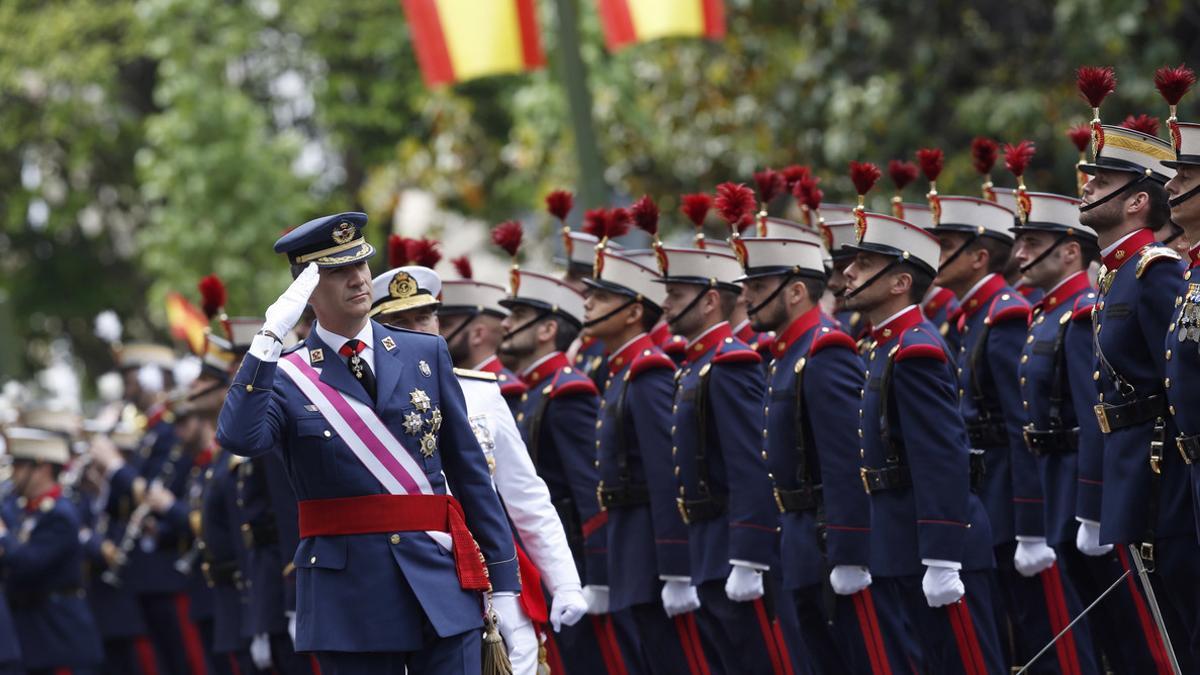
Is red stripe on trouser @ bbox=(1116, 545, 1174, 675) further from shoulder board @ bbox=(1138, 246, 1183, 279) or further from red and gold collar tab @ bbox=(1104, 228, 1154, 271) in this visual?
shoulder board @ bbox=(1138, 246, 1183, 279)

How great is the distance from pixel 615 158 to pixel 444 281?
9070mm

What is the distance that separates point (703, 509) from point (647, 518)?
52cm

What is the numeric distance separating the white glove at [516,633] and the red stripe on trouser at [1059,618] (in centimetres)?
261

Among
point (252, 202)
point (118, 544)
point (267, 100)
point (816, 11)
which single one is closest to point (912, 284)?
point (118, 544)

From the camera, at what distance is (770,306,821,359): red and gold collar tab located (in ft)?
28.2

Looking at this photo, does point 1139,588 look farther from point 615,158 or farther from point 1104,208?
point 615,158

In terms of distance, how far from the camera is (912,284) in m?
8.41

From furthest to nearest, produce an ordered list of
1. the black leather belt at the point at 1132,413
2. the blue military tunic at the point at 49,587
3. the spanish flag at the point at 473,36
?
the spanish flag at the point at 473,36
the blue military tunic at the point at 49,587
the black leather belt at the point at 1132,413

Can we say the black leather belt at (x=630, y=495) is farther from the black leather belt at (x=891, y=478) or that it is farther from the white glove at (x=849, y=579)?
the black leather belt at (x=891, y=478)

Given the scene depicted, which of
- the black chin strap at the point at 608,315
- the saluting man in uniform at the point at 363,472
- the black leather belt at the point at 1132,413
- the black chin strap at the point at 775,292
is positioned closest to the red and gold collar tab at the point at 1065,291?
the black chin strap at the point at 775,292

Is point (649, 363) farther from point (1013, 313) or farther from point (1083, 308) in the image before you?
point (1083, 308)

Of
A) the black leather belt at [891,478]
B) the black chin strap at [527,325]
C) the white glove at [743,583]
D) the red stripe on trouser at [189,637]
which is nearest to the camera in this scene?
the black leather belt at [891,478]

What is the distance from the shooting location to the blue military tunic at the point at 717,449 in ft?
28.6

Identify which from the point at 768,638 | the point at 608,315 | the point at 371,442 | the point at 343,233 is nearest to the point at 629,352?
the point at 608,315
